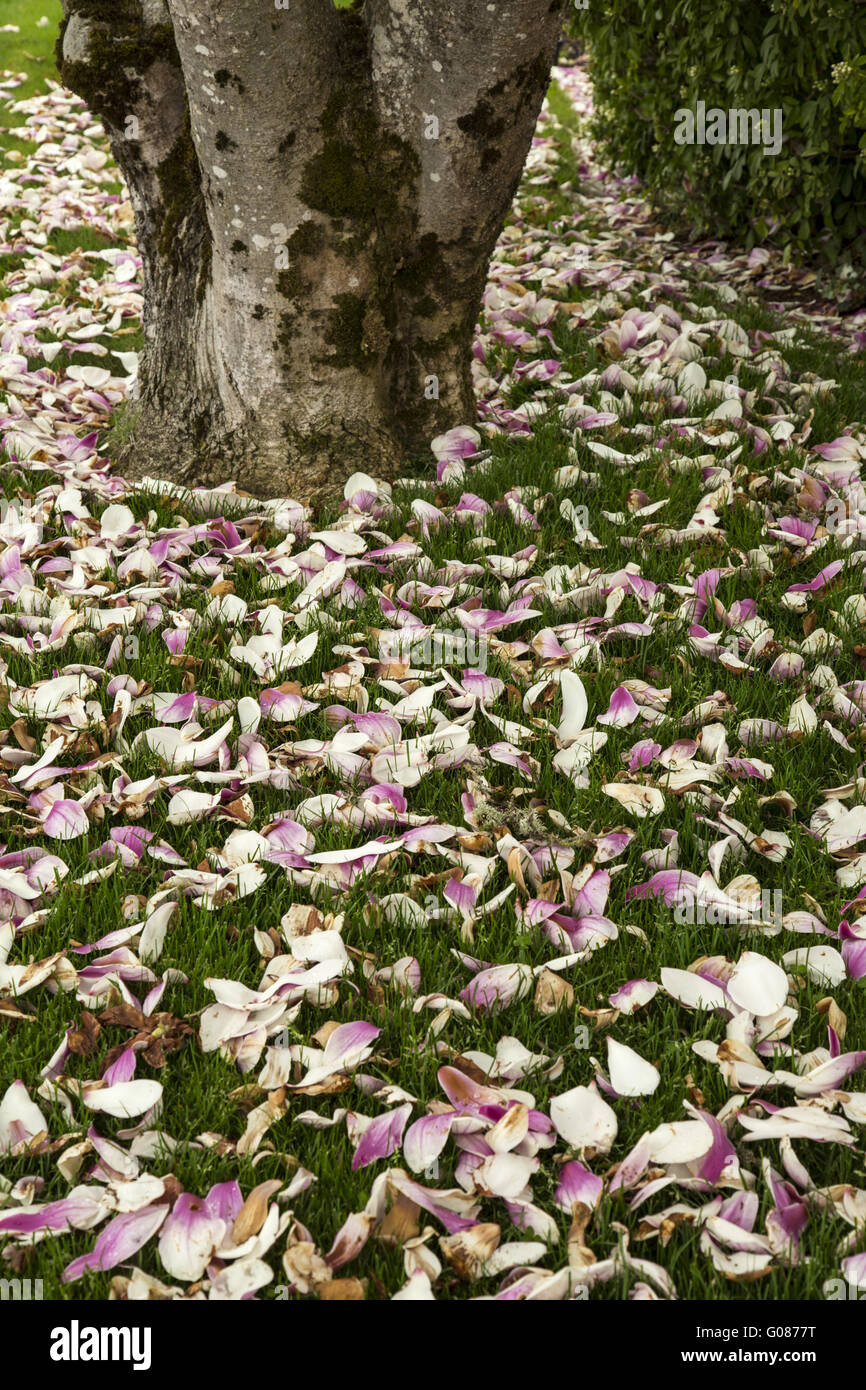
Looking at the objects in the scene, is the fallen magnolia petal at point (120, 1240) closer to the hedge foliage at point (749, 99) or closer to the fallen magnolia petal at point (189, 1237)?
the fallen magnolia petal at point (189, 1237)

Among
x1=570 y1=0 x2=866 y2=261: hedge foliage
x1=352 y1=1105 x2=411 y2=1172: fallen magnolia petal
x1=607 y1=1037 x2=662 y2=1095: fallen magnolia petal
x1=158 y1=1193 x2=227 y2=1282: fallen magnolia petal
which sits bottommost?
x1=158 y1=1193 x2=227 y2=1282: fallen magnolia petal

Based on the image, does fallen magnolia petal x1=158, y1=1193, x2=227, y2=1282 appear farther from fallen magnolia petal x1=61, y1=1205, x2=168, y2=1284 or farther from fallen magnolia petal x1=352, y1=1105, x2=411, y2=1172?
fallen magnolia petal x1=352, y1=1105, x2=411, y2=1172

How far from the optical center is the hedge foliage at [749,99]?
492cm

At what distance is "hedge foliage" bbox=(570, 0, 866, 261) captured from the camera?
4.92m

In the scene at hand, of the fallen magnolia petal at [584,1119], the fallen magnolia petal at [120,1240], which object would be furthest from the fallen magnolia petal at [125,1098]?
the fallen magnolia petal at [584,1119]

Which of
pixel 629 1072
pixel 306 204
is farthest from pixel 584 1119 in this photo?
pixel 306 204

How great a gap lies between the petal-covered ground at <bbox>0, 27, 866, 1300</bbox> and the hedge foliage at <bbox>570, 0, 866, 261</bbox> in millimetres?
1691

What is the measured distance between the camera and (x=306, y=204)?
11.5 feet

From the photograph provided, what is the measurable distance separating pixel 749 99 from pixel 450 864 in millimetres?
4519

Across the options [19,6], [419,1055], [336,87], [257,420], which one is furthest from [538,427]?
[19,6]

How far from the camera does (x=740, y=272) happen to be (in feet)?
21.1

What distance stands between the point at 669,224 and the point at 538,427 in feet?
12.7

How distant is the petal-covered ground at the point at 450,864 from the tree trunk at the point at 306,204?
218mm

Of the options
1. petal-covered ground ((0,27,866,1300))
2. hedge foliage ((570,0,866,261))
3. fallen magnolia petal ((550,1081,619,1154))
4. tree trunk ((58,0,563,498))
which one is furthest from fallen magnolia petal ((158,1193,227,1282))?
hedge foliage ((570,0,866,261))
